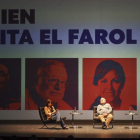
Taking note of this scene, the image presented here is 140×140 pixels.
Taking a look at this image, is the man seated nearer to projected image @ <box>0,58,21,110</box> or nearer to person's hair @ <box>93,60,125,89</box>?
person's hair @ <box>93,60,125,89</box>

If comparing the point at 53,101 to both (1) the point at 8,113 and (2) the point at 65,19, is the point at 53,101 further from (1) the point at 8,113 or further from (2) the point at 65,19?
(2) the point at 65,19

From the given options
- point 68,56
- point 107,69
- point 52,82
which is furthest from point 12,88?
point 107,69

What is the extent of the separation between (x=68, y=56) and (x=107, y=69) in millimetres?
1432

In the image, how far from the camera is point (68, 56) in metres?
11.6

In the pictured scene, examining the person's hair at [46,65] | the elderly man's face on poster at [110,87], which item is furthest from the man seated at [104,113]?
the person's hair at [46,65]

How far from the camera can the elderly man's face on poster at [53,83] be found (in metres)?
11.6

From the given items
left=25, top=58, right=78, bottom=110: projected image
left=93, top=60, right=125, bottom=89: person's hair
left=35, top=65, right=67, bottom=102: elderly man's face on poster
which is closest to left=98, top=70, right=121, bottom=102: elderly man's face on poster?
left=93, top=60, right=125, bottom=89: person's hair

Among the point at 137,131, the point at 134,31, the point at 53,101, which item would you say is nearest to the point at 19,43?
the point at 53,101

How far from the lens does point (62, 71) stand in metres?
11.6

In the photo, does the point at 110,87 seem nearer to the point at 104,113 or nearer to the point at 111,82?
the point at 111,82

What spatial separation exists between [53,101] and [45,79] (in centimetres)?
82

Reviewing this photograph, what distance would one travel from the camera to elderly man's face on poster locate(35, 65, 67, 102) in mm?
11617

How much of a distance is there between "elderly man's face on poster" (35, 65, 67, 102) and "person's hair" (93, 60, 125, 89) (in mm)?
1117

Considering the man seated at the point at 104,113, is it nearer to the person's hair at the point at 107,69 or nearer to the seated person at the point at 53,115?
the seated person at the point at 53,115
